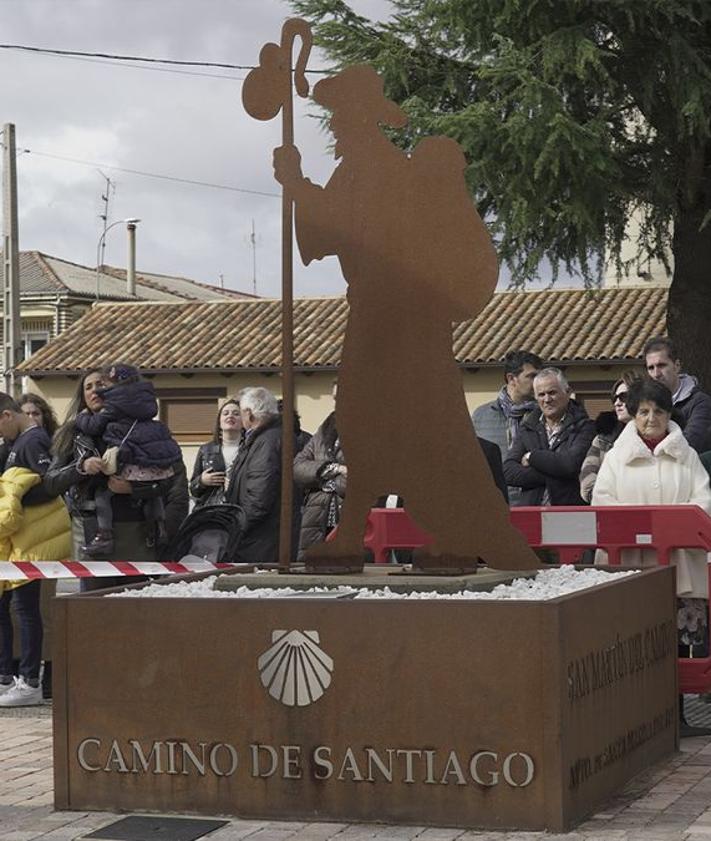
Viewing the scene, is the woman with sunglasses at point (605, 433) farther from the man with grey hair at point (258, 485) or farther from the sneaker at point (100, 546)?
the sneaker at point (100, 546)

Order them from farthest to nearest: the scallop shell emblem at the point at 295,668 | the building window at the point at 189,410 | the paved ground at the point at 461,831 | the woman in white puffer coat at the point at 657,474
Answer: the building window at the point at 189,410 < the woman in white puffer coat at the point at 657,474 < the scallop shell emblem at the point at 295,668 < the paved ground at the point at 461,831

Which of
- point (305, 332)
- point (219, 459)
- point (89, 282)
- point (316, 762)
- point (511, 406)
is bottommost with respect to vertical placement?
point (316, 762)

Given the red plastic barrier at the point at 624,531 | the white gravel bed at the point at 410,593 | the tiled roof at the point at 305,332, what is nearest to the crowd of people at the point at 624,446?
the red plastic barrier at the point at 624,531

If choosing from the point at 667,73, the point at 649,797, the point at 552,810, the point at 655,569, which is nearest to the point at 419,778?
the point at 552,810

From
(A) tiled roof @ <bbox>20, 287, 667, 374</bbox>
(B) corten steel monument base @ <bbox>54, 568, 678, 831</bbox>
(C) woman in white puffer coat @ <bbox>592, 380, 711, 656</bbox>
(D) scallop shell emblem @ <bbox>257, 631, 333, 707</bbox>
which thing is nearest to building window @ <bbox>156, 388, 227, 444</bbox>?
(A) tiled roof @ <bbox>20, 287, 667, 374</bbox>

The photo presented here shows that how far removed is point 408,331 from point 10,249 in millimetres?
25589

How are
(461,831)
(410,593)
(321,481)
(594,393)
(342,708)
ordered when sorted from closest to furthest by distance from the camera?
(461,831) → (342,708) → (410,593) → (321,481) → (594,393)

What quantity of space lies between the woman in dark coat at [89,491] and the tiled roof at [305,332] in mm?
29012

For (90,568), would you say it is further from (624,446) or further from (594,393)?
(594,393)

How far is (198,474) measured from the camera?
10.4 metres

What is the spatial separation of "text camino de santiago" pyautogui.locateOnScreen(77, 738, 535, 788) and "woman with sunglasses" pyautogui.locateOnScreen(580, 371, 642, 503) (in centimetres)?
336

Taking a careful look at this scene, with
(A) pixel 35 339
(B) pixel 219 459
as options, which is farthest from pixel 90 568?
(A) pixel 35 339

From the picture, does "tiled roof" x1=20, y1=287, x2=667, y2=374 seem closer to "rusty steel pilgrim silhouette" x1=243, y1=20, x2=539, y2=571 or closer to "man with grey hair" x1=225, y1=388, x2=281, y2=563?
"man with grey hair" x1=225, y1=388, x2=281, y2=563

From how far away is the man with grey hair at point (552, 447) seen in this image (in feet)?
31.2
